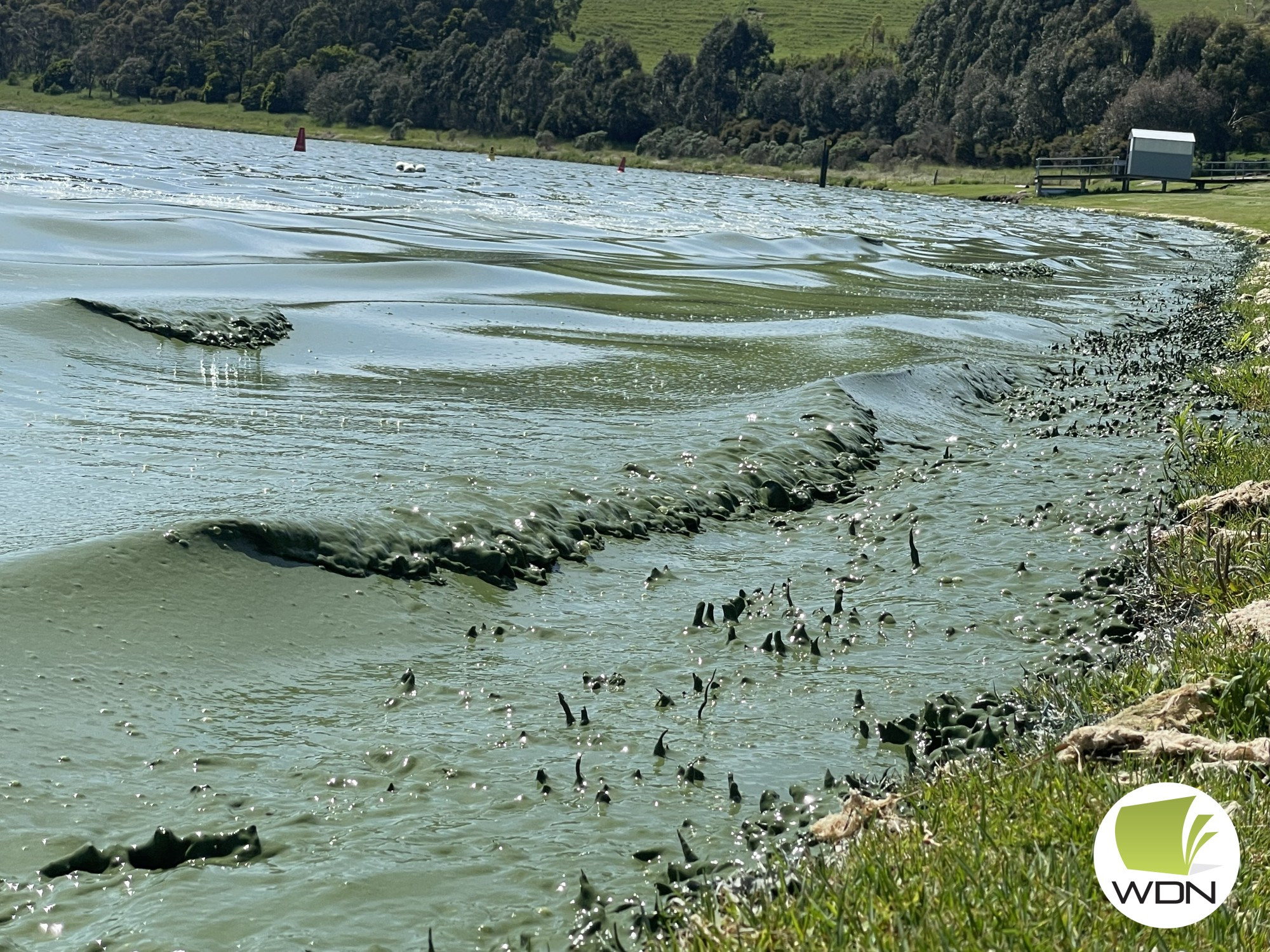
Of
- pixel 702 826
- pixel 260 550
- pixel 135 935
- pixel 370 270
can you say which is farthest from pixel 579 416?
pixel 370 270

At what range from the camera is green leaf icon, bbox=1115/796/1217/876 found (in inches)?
169

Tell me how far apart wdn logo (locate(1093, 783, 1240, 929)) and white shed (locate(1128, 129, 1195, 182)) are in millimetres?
99062

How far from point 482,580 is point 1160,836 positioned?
6292 mm

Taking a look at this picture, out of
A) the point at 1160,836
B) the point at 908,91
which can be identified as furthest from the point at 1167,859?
the point at 908,91

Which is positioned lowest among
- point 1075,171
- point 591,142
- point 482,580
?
point 482,580

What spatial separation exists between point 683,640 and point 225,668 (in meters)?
2.89

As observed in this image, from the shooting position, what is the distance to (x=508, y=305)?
24.8 metres

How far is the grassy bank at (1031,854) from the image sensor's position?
4094 millimetres

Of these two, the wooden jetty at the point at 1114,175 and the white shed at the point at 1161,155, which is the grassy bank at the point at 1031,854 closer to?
the wooden jetty at the point at 1114,175

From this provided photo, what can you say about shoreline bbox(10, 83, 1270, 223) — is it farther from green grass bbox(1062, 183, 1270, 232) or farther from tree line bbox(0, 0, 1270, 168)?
tree line bbox(0, 0, 1270, 168)

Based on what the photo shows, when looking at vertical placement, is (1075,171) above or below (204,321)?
above

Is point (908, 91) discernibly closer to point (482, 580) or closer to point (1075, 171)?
point (1075, 171)

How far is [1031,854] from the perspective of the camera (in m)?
4.69

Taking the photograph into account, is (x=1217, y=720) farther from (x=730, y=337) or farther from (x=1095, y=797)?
(x=730, y=337)
